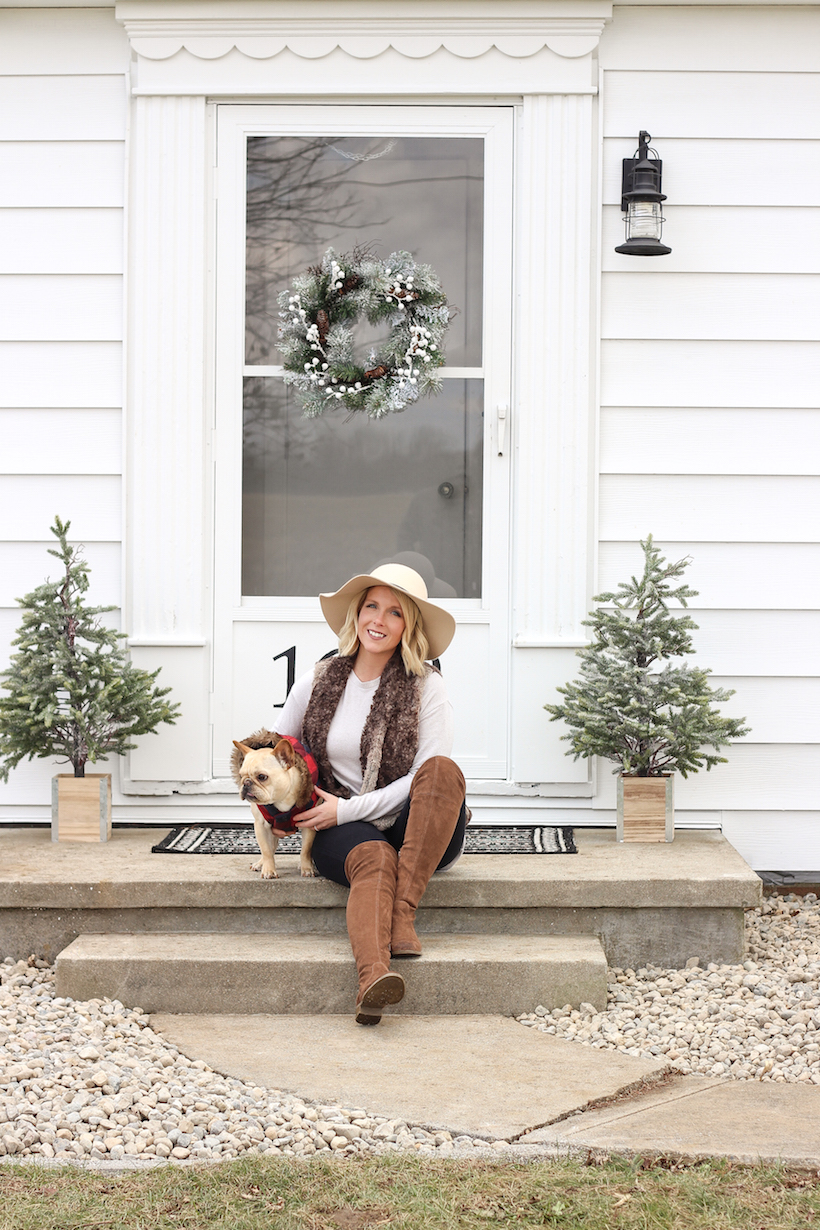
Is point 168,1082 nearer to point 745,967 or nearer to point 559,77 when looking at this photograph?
point 745,967

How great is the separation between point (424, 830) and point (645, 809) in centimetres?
108

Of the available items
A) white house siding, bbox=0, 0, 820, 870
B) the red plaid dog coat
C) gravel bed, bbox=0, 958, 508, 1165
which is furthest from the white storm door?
gravel bed, bbox=0, 958, 508, 1165

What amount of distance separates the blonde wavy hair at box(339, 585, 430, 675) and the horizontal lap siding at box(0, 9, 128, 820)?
4.00 feet

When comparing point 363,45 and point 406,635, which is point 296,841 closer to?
point 406,635

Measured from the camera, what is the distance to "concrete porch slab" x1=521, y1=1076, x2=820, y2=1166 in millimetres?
2441

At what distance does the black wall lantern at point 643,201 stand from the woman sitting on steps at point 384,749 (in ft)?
5.22

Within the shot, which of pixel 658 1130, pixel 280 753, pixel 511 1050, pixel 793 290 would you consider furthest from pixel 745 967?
pixel 793 290

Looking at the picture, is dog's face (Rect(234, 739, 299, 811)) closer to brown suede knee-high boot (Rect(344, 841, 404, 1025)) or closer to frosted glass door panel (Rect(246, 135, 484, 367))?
brown suede knee-high boot (Rect(344, 841, 404, 1025))

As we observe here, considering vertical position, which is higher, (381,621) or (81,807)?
(381,621)

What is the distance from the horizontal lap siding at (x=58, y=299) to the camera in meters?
4.43

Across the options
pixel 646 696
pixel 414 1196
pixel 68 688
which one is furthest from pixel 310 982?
pixel 646 696

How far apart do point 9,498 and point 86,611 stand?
2.29 ft

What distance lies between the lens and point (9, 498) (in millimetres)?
4480

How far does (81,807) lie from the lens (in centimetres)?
414
